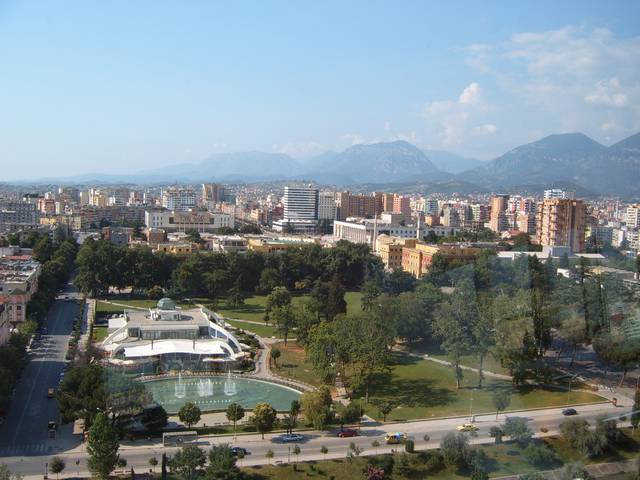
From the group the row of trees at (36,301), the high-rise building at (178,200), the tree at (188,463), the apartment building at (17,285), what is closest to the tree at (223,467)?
the tree at (188,463)

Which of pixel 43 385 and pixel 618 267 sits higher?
pixel 618 267

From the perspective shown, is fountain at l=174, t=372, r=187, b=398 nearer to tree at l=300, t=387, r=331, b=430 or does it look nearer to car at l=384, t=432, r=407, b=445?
tree at l=300, t=387, r=331, b=430

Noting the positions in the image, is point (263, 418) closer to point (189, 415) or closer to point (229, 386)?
point (189, 415)

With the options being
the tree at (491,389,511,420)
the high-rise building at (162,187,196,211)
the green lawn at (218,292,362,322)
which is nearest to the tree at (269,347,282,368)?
the green lawn at (218,292,362,322)

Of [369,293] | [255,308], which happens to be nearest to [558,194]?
[369,293]

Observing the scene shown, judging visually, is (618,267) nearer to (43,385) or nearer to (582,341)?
(582,341)

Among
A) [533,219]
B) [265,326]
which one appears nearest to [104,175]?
[533,219]

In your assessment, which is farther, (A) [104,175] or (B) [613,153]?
(A) [104,175]
